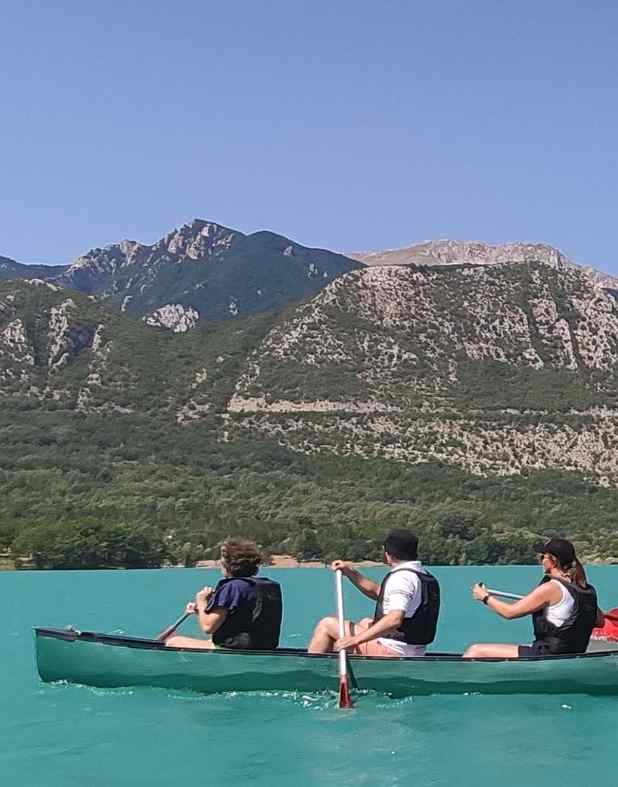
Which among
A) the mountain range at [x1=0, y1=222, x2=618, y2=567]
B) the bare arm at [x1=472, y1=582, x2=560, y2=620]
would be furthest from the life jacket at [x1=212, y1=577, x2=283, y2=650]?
the mountain range at [x1=0, y1=222, x2=618, y2=567]

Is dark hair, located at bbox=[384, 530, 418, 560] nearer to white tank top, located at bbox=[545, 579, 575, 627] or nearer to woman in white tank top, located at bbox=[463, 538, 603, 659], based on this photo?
woman in white tank top, located at bbox=[463, 538, 603, 659]

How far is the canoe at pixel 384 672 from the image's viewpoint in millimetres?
14414

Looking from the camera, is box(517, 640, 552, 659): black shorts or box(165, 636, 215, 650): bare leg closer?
box(517, 640, 552, 659): black shorts

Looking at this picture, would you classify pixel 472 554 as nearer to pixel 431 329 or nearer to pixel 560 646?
pixel 431 329

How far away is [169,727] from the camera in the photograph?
13.9 metres

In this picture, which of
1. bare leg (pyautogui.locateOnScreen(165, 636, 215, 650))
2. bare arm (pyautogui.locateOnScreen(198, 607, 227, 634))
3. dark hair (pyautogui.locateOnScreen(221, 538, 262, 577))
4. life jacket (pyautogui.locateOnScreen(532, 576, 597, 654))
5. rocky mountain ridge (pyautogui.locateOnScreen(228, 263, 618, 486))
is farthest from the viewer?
rocky mountain ridge (pyautogui.locateOnScreen(228, 263, 618, 486))

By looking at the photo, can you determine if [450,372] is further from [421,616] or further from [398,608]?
[398,608]

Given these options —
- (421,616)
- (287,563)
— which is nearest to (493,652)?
(421,616)

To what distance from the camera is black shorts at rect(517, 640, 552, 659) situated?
14.6 meters

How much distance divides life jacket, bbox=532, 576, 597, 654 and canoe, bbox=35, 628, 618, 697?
201 mm

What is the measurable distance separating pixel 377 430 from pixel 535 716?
9586 cm

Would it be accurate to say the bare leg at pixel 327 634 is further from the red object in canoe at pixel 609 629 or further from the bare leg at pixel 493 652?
the red object in canoe at pixel 609 629

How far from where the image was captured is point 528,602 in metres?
13.6

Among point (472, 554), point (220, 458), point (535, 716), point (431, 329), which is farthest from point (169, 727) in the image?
point (431, 329)
